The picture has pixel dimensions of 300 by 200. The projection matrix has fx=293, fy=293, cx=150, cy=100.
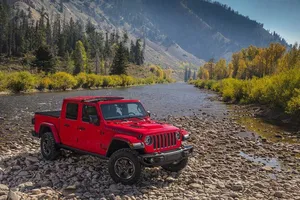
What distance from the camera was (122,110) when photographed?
413 inches

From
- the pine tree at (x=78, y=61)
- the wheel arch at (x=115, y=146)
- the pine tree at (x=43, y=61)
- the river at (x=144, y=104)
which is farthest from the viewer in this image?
the pine tree at (x=78, y=61)

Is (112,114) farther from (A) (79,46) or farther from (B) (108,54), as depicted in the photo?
(B) (108,54)

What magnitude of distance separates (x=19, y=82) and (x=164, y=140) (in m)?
52.7

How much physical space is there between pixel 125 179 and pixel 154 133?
166 centimetres

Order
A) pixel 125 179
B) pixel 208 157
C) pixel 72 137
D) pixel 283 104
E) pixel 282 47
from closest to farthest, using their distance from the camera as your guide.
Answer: pixel 125 179, pixel 72 137, pixel 208 157, pixel 283 104, pixel 282 47

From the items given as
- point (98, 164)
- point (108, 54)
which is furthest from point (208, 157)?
point (108, 54)

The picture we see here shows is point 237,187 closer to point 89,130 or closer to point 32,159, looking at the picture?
point 89,130

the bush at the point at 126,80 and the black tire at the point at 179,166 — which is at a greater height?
the bush at the point at 126,80

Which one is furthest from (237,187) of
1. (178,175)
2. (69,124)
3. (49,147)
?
(49,147)

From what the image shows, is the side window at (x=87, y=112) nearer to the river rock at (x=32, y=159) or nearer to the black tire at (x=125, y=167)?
the black tire at (x=125, y=167)

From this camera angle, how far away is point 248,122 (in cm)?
2572

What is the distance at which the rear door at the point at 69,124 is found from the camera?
10.7 metres

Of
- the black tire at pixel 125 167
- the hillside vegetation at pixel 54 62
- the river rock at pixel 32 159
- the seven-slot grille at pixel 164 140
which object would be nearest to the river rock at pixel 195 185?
the seven-slot grille at pixel 164 140

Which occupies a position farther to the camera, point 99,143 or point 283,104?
point 283,104
